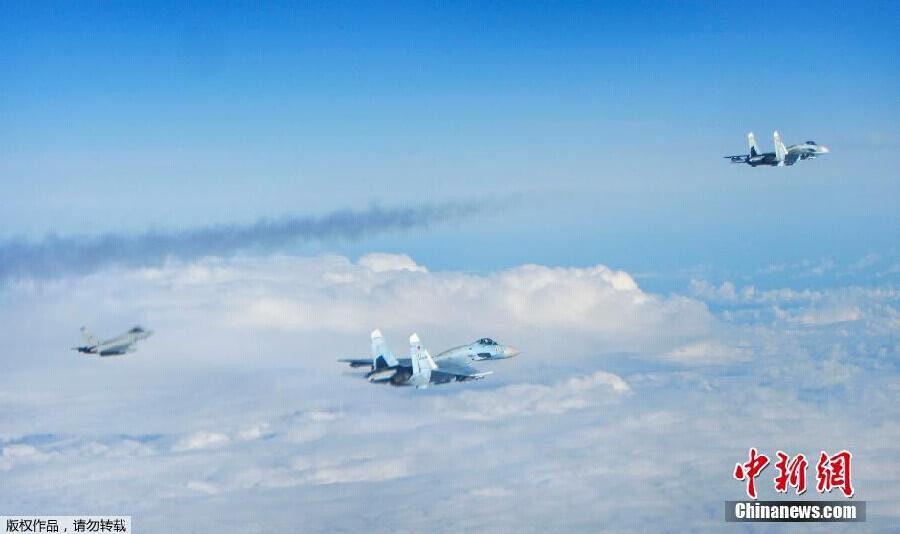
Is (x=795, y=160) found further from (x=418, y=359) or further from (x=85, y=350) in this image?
(x=85, y=350)

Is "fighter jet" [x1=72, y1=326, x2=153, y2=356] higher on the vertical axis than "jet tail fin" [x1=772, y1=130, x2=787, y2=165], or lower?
lower

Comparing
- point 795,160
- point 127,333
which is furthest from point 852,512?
point 127,333

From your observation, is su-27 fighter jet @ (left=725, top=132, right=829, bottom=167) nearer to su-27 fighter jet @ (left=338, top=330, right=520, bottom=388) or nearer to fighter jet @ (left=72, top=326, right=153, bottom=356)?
su-27 fighter jet @ (left=338, top=330, right=520, bottom=388)

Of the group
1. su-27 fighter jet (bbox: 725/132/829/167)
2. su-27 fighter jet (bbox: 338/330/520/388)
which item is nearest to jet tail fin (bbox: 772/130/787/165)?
su-27 fighter jet (bbox: 725/132/829/167)

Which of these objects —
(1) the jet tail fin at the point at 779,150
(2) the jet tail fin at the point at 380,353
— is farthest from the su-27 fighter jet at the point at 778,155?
(2) the jet tail fin at the point at 380,353

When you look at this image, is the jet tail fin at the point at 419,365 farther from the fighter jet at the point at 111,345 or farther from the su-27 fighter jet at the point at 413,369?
the fighter jet at the point at 111,345
